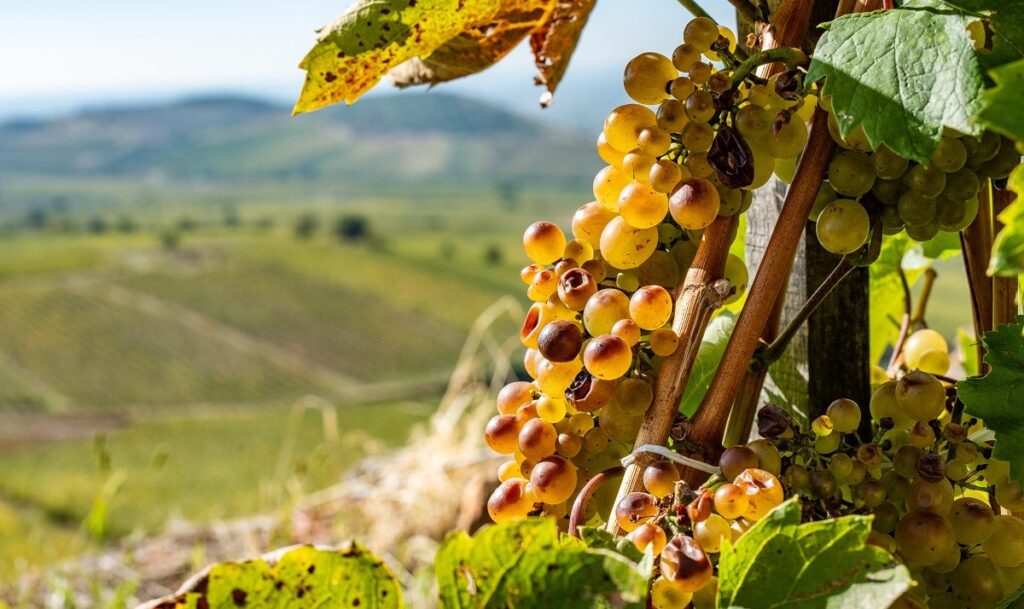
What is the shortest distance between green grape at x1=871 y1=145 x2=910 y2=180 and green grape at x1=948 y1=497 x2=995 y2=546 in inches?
5.9

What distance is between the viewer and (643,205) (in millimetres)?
398

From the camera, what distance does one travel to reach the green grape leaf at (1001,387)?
43 cm

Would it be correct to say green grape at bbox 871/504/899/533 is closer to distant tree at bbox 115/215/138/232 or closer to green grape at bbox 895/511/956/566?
green grape at bbox 895/511/956/566

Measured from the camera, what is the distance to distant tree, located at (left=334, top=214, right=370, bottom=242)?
39713 mm

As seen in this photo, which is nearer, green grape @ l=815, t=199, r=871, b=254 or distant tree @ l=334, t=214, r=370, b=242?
green grape @ l=815, t=199, r=871, b=254

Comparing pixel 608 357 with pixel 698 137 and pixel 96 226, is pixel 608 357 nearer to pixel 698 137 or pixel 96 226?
pixel 698 137

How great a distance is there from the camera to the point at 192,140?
245 feet

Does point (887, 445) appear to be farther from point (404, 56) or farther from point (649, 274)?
point (404, 56)

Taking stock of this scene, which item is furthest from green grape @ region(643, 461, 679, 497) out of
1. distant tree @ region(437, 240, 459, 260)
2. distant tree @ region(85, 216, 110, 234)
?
distant tree @ region(85, 216, 110, 234)

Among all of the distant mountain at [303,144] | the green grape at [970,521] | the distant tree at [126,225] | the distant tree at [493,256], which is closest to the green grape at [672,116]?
the green grape at [970,521]

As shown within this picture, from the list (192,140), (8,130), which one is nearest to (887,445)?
(192,140)

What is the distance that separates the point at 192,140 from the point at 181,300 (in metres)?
48.1

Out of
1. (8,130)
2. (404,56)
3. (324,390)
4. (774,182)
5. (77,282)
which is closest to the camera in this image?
(404,56)

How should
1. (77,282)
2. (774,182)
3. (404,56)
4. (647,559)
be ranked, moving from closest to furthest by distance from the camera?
(647,559)
(404,56)
(774,182)
(77,282)
